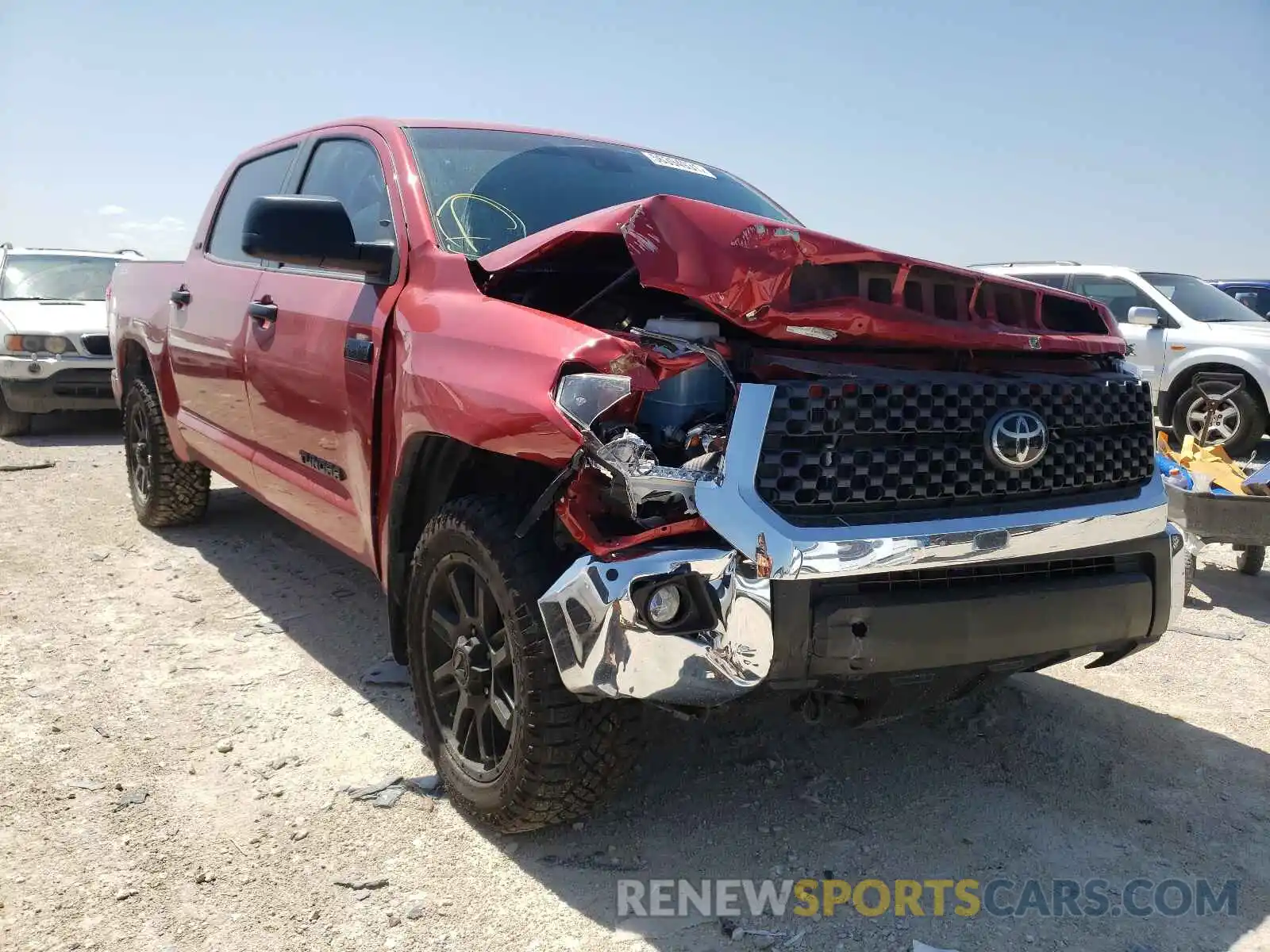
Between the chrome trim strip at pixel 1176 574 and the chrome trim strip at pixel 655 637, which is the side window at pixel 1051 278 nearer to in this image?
the chrome trim strip at pixel 1176 574

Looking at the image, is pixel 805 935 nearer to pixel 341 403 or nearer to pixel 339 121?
pixel 341 403

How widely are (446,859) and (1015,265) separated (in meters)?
8.97

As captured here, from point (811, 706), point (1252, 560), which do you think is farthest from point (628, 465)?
point (1252, 560)

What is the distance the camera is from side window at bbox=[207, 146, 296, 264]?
4.27m

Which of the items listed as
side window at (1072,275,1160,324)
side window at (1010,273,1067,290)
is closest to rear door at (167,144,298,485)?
side window at (1010,273,1067,290)

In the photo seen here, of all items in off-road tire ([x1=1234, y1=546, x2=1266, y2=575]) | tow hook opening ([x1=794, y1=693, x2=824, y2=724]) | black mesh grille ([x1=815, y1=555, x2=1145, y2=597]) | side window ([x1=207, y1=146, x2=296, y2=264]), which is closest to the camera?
black mesh grille ([x1=815, y1=555, x2=1145, y2=597])

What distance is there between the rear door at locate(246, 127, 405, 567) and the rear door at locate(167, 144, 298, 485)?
164mm

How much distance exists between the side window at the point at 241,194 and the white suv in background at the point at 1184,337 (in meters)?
6.24

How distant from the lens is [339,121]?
379cm

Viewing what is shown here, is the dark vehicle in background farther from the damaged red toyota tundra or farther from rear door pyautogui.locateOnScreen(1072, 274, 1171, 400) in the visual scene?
the damaged red toyota tundra

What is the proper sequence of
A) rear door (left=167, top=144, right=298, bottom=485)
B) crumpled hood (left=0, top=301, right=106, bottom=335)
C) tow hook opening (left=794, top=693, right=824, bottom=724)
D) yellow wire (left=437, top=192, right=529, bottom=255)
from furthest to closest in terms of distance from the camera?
crumpled hood (left=0, top=301, right=106, bottom=335) → rear door (left=167, top=144, right=298, bottom=485) → yellow wire (left=437, top=192, right=529, bottom=255) → tow hook opening (left=794, top=693, right=824, bottom=724)

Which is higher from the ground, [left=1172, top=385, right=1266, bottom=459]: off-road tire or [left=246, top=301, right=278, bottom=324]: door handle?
[left=246, top=301, right=278, bottom=324]: door handle

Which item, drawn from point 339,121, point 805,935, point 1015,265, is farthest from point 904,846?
point 1015,265

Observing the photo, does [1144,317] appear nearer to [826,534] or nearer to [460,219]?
[460,219]
